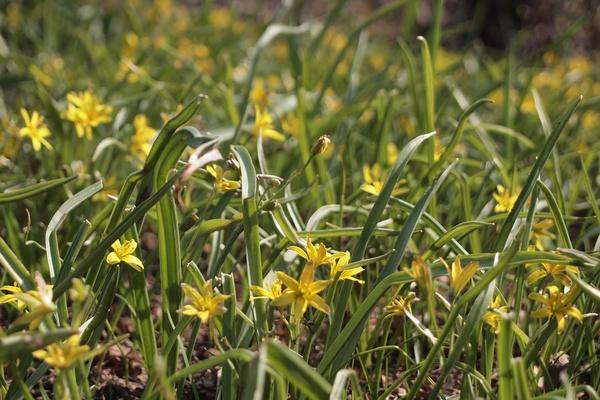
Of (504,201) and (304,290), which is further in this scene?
(504,201)

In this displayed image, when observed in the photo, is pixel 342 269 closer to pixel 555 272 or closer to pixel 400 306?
pixel 400 306

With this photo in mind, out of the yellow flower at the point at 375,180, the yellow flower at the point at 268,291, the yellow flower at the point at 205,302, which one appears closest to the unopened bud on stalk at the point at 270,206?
the yellow flower at the point at 268,291

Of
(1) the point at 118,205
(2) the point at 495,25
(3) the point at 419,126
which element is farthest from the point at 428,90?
(2) the point at 495,25

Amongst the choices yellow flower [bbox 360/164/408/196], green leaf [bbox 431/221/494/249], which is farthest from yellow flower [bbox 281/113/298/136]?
green leaf [bbox 431/221/494/249]

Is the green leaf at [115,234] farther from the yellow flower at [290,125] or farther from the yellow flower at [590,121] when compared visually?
the yellow flower at [590,121]

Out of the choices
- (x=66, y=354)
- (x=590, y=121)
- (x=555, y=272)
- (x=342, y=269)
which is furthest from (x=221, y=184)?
(x=590, y=121)
